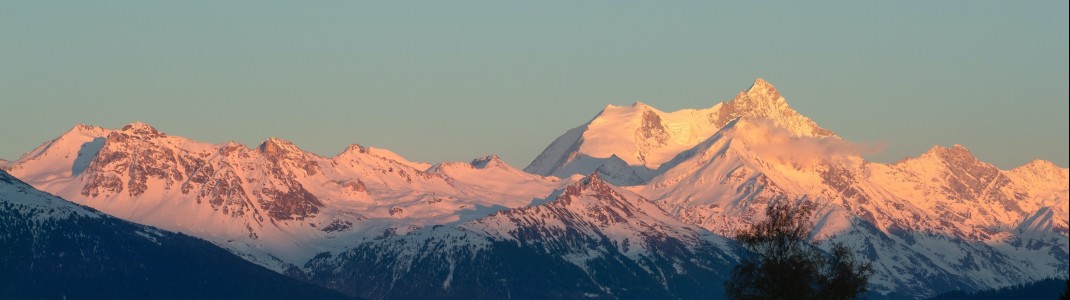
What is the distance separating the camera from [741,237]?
446 feet

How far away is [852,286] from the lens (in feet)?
441

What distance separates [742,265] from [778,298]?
10.6ft

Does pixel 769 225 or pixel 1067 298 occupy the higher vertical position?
pixel 769 225

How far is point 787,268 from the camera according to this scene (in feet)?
434

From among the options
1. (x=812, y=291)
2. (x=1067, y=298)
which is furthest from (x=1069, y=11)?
(x=812, y=291)

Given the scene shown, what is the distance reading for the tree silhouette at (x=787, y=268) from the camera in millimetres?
132250

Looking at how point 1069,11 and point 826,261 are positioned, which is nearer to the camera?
point 1069,11

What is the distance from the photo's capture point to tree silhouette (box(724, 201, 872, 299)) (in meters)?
132

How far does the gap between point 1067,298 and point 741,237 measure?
3494 centimetres

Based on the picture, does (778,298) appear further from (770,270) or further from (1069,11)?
(1069,11)

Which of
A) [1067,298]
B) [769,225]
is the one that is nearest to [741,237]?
[769,225]

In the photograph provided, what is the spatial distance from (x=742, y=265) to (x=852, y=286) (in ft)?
21.2

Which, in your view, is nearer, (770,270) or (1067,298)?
(1067,298)

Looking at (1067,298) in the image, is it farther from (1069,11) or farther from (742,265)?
(742,265)
